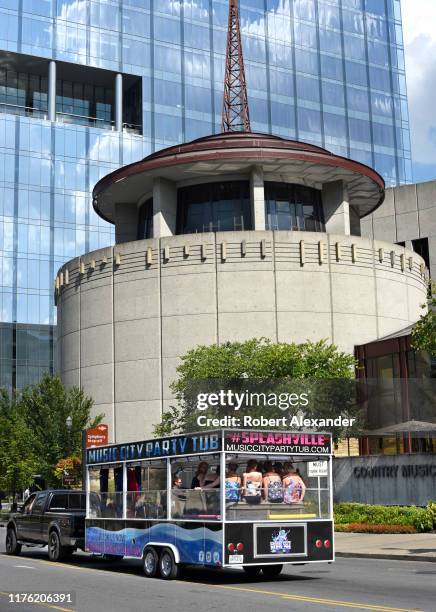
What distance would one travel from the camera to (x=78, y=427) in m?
50.0

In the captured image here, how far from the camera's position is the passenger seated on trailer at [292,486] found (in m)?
18.5

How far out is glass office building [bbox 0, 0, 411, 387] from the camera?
10444 centimetres

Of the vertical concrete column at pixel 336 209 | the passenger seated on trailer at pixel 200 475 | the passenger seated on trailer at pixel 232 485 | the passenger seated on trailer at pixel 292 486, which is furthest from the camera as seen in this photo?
the vertical concrete column at pixel 336 209

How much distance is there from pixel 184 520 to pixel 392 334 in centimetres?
3463

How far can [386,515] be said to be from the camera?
33.0 metres

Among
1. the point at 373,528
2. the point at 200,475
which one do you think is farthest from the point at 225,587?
the point at 373,528

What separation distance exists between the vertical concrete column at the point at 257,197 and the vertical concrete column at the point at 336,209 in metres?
5.29

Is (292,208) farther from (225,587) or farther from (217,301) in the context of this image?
(225,587)

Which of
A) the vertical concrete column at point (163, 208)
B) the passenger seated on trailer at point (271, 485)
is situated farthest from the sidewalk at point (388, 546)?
the vertical concrete column at point (163, 208)

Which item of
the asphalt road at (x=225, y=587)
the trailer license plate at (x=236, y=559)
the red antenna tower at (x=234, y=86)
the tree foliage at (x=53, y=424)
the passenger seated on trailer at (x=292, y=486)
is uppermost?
the red antenna tower at (x=234, y=86)

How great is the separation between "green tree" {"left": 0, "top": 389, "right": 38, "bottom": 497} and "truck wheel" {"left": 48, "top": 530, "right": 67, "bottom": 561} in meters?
28.9

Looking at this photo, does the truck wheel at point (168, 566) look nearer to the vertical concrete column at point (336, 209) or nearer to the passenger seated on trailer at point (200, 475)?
the passenger seated on trailer at point (200, 475)

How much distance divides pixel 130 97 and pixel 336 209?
223 feet

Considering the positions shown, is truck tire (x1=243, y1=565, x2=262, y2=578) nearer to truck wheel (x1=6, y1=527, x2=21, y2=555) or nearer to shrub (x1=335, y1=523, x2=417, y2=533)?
truck wheel (x1=6, y1=527, x2=21, y2=555)
